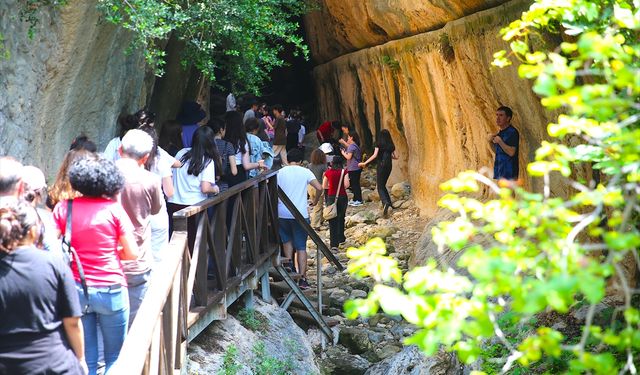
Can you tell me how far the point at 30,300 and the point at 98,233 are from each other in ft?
3.49

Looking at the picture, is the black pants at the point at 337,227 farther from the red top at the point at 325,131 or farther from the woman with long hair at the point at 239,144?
the red top at the point at 325,131

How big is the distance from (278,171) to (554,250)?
7772mm

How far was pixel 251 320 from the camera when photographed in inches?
348

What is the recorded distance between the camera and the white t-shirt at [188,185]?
7.76 metres

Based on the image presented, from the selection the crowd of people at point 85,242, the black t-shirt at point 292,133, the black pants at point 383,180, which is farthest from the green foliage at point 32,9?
the black t-shirt at point 292,133

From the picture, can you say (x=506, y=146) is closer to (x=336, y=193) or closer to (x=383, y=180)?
(x=336, y=193)

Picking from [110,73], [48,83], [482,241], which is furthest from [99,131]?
[482,241]

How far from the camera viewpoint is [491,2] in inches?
431

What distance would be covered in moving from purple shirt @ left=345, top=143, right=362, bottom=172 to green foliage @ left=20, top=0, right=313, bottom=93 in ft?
13.4

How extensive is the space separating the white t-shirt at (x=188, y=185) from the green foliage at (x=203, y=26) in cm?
113

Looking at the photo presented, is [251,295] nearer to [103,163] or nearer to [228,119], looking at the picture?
[228,119]

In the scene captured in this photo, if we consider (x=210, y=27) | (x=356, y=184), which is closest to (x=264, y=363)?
(x=210, y=27)

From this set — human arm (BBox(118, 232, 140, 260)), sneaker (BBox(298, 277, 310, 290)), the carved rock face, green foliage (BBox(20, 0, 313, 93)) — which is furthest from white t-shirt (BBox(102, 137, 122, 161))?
the carved rock face

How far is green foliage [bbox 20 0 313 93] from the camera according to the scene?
7.92 meters
